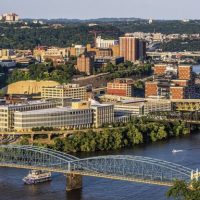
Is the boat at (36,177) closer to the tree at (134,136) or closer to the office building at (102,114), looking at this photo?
the tree at (134,136)

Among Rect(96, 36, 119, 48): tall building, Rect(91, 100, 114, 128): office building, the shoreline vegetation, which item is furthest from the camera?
Rect(96, 36, 119, 48): tall building

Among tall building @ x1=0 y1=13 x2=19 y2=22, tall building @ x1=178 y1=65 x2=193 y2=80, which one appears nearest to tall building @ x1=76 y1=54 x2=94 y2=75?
tall building @ x1=178 y1=65 x2=193 y2=80

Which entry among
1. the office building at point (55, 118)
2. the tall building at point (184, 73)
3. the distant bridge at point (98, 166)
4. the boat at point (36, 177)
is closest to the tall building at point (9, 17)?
the tall building at point (184, 73)

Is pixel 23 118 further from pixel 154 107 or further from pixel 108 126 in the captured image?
pixel 154 107

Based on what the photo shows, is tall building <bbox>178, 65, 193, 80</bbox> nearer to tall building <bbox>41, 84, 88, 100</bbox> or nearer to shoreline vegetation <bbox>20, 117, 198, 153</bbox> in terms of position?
tall building <bbox>41, 84, 88, 100</bbox>

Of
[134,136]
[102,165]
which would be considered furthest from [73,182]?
[134,136]

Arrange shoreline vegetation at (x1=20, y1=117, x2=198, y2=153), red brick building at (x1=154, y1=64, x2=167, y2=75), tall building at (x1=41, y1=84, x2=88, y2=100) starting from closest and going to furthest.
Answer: shoreline vegetation at (x1=20, y1=117, x2=198, y2=153) → tall building at (x1=41, y1=84, x2=88, y2=100) → red brick building at (x1=154, y1=64, x2=167, y2=75)
